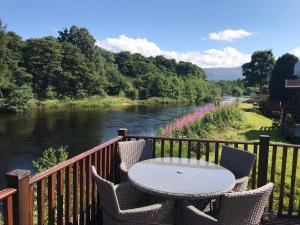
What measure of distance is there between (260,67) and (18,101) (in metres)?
28.3

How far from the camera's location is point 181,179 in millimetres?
2836

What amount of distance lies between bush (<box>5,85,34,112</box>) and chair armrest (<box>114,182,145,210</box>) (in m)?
28.5

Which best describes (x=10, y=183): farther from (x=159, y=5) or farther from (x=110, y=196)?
(x=159, y=5)

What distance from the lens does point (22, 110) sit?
2930 cm

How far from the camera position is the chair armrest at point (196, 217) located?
2.29 m

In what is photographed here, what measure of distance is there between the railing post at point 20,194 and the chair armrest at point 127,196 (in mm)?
994

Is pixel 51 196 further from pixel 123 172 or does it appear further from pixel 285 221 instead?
pixel 285 221

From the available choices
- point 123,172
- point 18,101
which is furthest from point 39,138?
point 18,101

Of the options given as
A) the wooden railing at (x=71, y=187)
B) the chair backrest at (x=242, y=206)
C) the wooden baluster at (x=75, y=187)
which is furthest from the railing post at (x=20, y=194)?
the chair backrest at (x=242, y=206)

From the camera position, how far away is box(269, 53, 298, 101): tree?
2144cm

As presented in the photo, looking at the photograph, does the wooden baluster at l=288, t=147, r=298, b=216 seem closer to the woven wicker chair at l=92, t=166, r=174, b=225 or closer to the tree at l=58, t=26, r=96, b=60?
the woven wicker chair at l=92, t=166, r=174, b=225

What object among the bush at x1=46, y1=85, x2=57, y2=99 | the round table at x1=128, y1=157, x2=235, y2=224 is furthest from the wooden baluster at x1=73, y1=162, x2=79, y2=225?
the bush at x1=46, y1=85, x2=57, y2=99

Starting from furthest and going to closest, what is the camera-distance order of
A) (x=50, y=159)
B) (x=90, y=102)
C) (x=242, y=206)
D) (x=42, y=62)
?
(x=42, y=62)
(x=90, y=102)
(x=50, y=159)
(x=242, y=206)

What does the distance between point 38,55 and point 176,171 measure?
38401mm
